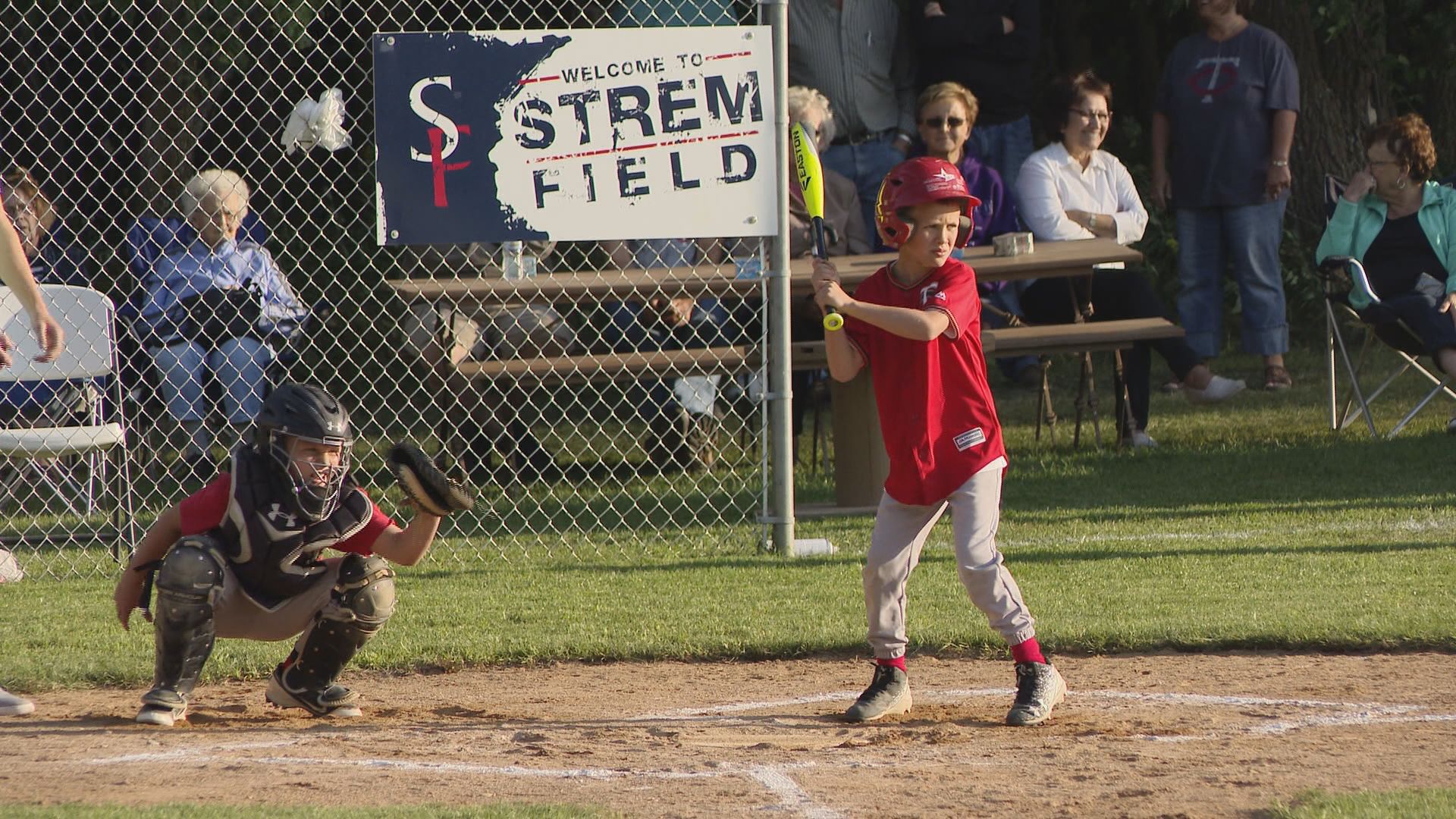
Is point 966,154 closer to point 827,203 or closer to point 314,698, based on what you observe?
point 827,203

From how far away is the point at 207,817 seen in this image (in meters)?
3.63

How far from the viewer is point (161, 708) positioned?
15.3ft

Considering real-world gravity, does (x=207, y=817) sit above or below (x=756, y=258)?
below

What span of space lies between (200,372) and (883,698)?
4.76 metres

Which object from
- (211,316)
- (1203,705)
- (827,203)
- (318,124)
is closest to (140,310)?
(211,316)

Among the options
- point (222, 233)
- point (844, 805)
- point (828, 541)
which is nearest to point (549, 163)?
point (828, 541)

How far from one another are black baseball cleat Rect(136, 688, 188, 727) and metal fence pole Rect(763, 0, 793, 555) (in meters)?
2.84

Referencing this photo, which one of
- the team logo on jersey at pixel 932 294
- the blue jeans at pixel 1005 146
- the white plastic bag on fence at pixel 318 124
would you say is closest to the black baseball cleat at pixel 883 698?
the team logo on jersey at pixel 932 294

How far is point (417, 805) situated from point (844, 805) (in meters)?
0.92

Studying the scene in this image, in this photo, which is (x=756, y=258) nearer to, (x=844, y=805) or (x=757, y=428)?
(x=757, y=428)

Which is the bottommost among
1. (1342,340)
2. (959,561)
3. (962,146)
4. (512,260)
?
(959,561)

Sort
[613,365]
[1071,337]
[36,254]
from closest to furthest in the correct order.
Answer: [613,365], [36,254], [1071,337]

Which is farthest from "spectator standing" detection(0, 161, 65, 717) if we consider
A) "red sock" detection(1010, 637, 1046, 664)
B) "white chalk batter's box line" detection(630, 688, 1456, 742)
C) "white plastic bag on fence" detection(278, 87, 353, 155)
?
"white plastic bag on fence" detection(278, 87, 353, 155)

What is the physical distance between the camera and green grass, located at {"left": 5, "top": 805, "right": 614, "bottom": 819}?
3.65 metres
